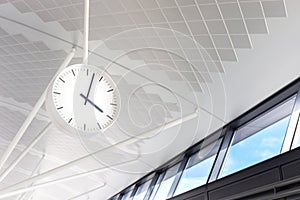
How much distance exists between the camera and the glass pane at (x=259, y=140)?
3.38 m

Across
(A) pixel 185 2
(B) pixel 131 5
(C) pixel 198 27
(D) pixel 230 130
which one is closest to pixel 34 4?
(B) pixel 131 5

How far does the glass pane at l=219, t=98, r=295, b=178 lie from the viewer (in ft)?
11.1

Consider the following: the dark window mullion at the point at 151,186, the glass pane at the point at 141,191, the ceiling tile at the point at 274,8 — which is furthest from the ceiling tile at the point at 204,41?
the glass pane at the point at 141,191

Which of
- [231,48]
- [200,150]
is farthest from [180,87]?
[200,150]

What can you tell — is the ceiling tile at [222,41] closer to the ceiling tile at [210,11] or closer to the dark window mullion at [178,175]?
the ceiling tile at [210,11]

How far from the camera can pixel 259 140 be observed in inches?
150

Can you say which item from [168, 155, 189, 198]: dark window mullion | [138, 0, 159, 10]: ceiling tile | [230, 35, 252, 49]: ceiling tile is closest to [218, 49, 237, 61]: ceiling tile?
[230, 35, 252, 49]: ceiling tile

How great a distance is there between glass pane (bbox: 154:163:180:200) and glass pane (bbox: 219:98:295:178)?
2.02 metres

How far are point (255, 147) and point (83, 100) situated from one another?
2280 millimetres

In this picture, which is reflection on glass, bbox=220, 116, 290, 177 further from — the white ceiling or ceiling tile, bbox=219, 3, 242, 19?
ceiling tile, bbox=219, 3, 242, 19

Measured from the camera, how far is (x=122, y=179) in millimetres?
8984

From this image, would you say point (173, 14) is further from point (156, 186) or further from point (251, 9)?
point (156, 186)

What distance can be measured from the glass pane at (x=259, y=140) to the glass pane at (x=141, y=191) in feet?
12.8

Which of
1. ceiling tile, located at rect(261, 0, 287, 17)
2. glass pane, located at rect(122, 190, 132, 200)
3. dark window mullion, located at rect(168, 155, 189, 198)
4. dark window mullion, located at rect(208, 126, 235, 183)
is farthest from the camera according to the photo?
glass pane, located at rect(122, 190, 132, 200)
